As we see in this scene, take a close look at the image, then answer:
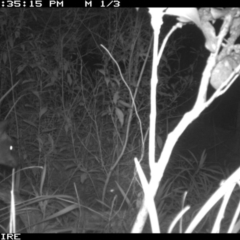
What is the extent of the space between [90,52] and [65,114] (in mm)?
401

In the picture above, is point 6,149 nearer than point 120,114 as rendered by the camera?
Yes

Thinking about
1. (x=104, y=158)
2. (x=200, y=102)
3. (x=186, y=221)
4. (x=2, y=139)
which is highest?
(x=200, y=102)

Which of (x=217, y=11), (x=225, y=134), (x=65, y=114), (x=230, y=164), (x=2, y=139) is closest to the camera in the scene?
(x=217, y=11)

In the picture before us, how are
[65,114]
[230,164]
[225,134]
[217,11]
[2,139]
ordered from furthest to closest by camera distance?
1. [225,134]
2. [230,164]
3. [65,114]
4. [2,139]
5. [217,11]

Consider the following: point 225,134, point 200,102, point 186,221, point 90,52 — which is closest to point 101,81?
point 90,52

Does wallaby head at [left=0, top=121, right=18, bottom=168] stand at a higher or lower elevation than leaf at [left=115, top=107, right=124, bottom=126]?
lower

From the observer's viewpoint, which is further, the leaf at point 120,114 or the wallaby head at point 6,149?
the leaf at point 120,114

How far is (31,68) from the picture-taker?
249cm

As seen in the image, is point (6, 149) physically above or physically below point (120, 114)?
below

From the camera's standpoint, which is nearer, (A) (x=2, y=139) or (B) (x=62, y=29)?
(A) (x=2, y=139)

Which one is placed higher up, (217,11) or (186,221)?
(217,11)

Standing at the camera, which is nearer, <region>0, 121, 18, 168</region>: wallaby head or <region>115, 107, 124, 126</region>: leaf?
<region>0, 121, 18, 168</region>: wallaby head

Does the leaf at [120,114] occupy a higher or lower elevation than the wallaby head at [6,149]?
higher

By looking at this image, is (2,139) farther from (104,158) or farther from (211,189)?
(211,189)
